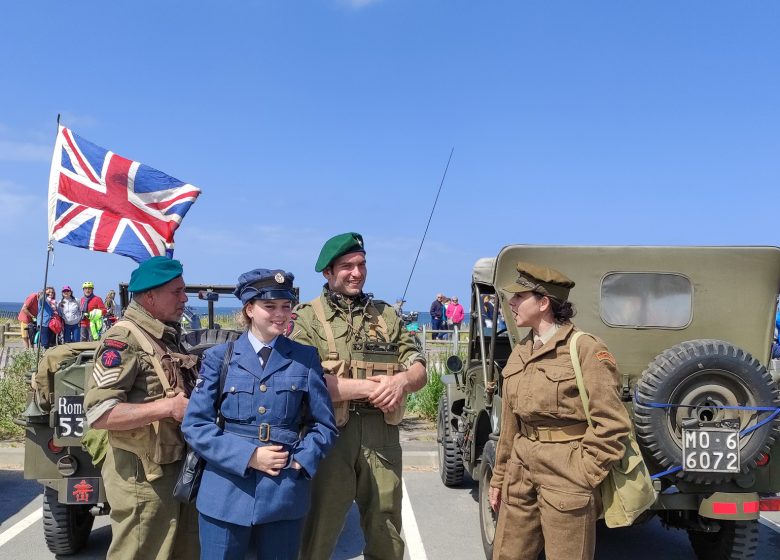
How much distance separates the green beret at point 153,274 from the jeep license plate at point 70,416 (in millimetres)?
1381

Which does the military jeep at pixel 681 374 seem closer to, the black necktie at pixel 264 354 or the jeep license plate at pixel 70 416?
the black necktie at pixel 264 354

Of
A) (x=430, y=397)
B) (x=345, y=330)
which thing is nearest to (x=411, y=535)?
(x=345, y=330)

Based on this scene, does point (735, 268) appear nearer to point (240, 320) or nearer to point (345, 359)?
point (345, 359)

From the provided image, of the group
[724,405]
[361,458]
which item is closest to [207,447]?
[361,458]

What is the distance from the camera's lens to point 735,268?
15.6 ft

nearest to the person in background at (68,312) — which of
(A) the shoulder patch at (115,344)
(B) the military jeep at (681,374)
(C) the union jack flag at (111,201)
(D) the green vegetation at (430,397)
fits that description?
(D) the green vegetation at (430,397)

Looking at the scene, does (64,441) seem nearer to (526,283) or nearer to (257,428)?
(257,428)

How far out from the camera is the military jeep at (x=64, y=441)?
A: 13.5 ft

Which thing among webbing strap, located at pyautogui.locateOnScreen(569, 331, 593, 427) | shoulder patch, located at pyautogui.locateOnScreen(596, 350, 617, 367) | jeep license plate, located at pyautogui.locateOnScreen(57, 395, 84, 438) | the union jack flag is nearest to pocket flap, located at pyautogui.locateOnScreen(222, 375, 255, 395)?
webbing strap, located at pyautogui.locateOnScreen(569, 331, 593, 427)

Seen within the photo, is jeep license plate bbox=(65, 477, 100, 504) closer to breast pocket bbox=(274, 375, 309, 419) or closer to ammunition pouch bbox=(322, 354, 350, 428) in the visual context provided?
ammunition pouch bbox=(322, 354, 350, 428)

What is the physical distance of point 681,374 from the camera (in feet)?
12.5

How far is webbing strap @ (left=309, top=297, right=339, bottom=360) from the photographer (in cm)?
317

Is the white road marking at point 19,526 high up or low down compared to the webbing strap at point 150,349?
down

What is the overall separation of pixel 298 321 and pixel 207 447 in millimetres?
896
